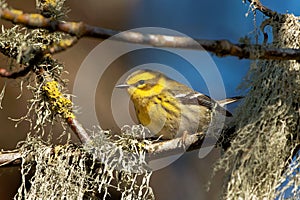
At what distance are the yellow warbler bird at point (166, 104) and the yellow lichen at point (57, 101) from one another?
408mm

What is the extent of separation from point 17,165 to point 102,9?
1.21 m

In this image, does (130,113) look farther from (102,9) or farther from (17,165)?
(17,165)

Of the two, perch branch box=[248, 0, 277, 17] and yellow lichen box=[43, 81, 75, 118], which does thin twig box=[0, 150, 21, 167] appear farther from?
perch branch box=[248, 0, 277, 17]

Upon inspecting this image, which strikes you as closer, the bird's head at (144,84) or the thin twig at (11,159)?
the thin twig at (11,159)

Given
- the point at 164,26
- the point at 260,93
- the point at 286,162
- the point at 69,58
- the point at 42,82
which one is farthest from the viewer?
the point at 164,26

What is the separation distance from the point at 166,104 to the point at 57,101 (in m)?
0.54

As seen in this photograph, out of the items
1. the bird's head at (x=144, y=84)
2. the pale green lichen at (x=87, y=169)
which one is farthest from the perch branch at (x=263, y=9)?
the pale green lichen at (x=87, y=169)

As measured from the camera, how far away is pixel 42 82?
2.12 metres

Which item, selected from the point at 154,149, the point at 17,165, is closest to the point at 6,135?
the point at 17,165

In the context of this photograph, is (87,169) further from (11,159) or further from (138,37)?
(138,37)

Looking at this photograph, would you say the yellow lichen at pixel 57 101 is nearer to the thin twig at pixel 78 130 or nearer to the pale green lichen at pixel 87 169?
the thin twig at pixel 78 130

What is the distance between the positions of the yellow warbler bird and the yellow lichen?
16.1 inches

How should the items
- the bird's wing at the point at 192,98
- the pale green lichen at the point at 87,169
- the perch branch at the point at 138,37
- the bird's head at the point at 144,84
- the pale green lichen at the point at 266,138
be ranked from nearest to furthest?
the perch branch at the point at 138,37 < the pale green lichen at the point at 266,138 < the pale green lichen at the point at 87,169 < the bird's wing at the point at 192,98 < the bird's head at the point at 144,84

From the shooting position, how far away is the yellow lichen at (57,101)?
2.12m
